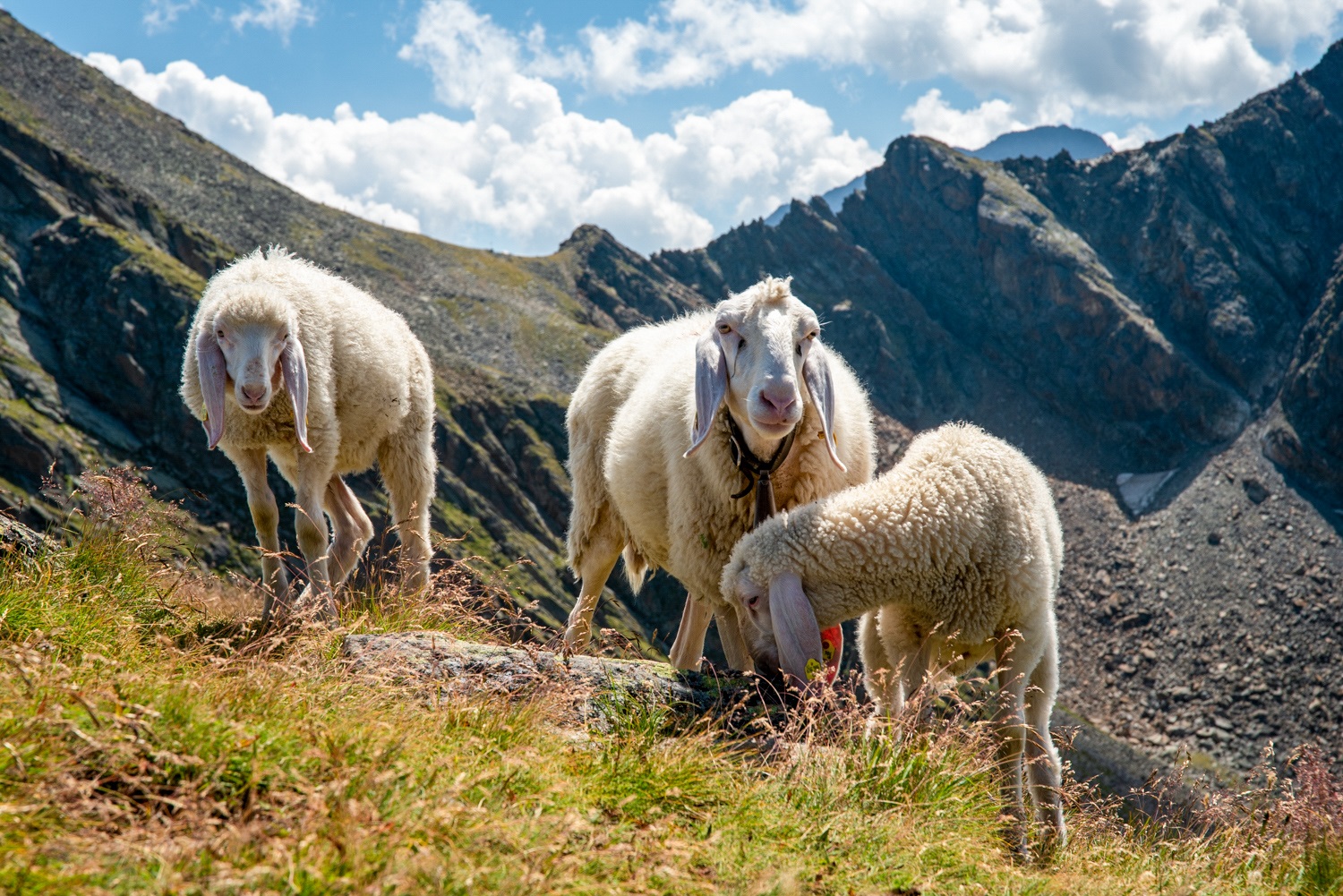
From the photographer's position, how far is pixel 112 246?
57.1 metres

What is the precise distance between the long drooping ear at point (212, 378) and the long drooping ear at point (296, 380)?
406 mm

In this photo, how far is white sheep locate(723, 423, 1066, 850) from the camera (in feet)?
16.6

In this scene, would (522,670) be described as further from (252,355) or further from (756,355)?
(252,355)

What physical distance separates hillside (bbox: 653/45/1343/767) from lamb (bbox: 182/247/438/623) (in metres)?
76.5

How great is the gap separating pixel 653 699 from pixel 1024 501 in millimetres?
2713

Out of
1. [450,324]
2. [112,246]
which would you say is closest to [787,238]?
[450,324]

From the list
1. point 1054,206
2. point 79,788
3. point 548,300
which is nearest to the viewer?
point 79,788

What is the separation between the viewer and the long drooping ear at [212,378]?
6398mm

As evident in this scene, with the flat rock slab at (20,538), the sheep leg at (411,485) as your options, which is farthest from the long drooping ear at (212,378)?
the sheep leg at (411,485)

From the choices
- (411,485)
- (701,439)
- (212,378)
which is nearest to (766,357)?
(701,439)

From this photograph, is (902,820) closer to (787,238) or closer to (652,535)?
(652,535)

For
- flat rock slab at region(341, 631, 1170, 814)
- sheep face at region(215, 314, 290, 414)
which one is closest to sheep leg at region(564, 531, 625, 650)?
flat rock slab at region(341, 631, 1170, 814)

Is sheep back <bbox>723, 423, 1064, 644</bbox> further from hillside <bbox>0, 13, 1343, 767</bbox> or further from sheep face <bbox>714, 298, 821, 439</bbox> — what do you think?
hillside <bbox>0, 13, 1343, 767</bbox>

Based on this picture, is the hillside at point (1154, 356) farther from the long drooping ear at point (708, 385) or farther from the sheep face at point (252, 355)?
the sheep face at point (252, 355)
